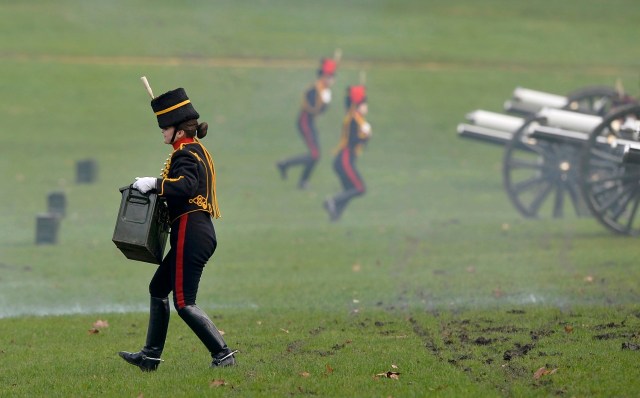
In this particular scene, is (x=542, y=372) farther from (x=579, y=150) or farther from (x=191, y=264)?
(x=579, y=150)

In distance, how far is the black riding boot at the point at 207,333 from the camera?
725 centimetres

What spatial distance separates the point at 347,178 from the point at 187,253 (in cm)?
1102

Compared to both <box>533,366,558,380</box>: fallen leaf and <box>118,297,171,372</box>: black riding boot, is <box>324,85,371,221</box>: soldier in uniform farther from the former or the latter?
<box>533,366,558,380</box>: fallen leaf

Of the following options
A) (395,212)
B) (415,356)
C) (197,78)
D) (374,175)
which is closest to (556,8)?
(197,78)

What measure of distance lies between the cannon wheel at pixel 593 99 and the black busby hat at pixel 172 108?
1016 centimetres

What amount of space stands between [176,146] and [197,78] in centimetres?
2200

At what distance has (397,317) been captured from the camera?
31.0ft

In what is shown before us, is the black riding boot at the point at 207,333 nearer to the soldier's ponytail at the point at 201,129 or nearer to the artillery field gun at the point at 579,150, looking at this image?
the soldier's ponytail at the point at 201,129

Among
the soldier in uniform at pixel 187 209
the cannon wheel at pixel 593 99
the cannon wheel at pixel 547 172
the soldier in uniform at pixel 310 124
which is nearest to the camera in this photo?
the soldier in uniform at pixel 187 209

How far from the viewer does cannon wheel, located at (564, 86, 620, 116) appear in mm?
16562

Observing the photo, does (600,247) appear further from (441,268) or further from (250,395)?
(250,395)

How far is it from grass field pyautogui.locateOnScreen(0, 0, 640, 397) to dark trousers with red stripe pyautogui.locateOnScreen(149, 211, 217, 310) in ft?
1.70

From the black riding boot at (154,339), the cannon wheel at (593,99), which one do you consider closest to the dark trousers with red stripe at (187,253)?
the black riding boot at (154,339)

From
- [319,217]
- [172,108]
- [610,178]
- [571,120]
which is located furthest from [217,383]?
[319,217]
